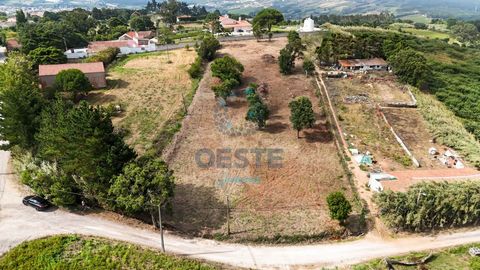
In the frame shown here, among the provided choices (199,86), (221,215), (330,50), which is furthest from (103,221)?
(330,50)

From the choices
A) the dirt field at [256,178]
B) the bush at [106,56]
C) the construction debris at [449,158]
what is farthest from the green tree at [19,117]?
the construction debris at [449,158]

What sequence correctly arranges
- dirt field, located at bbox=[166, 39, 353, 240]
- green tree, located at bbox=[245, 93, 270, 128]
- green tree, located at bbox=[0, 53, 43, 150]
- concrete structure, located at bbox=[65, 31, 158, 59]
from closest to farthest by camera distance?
1. dirt field, located at bbox=[166, 39, 353, 240]
2. green tree, located at bbox=[0, 53, 43, 150]
3. green tree, located at bbox=[245, 93, 270, 128]
4. concrete structure, located at bbox=[65, 31, 158, 59]

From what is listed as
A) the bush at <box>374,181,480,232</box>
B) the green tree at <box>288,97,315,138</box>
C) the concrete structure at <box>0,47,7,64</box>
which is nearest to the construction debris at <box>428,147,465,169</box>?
the bush at <box>374,181,480,232</box>

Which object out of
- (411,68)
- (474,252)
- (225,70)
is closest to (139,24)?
(225,70)

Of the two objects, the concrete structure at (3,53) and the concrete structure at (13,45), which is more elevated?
the concrete structure at (13,45)

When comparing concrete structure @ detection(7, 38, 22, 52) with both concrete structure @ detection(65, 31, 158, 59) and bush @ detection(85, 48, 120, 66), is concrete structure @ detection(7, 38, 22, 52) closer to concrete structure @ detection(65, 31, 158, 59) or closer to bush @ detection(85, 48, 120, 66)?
concrete structure @ detection(65, 31, 158, 59)

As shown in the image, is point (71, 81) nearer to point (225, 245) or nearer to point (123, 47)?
point (123, 47)

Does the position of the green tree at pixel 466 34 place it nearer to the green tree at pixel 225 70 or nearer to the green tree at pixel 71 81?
the green tree at pixel 225 70
